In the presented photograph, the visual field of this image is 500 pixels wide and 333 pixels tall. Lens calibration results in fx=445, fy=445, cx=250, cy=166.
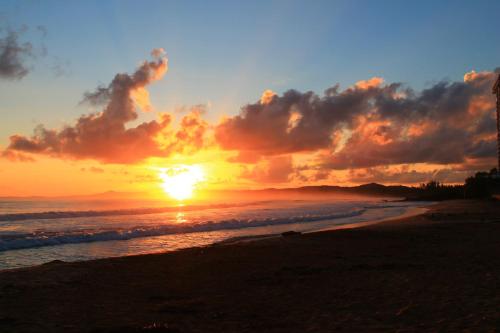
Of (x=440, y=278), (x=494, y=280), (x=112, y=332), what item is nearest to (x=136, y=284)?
(x=112, y=332)

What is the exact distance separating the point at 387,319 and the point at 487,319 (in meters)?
1.70

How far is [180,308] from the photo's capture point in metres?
9.81

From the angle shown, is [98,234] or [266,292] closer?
[266,292]

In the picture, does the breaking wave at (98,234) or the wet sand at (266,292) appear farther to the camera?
the breaking wave at (98,234)

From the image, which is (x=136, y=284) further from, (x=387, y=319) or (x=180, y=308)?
(x=387, y=319)

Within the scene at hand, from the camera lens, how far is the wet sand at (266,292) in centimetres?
834

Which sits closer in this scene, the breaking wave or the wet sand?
the wet sand

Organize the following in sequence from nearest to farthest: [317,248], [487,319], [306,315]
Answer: [487,319]
[306,315]
[317,248]

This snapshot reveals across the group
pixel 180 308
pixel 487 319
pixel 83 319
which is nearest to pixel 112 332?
pixel 83 319

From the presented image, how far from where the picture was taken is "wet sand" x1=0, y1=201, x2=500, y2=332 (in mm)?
8344

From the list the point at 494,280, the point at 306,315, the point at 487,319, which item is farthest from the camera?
the point at 494,280

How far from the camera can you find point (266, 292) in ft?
36.7

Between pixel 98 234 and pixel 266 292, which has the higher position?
pixel 98 234

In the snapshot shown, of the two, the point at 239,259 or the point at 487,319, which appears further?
the point at 239,259
